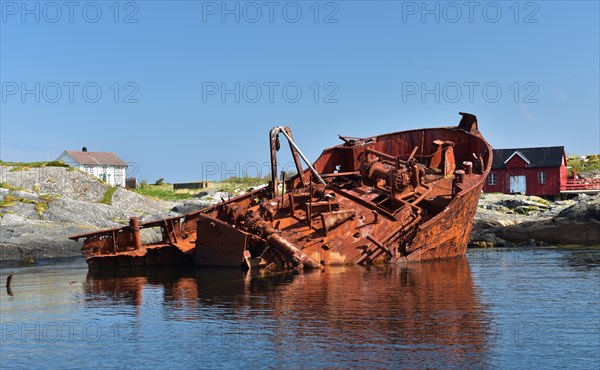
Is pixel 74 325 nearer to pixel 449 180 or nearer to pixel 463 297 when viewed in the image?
pixel 463 297

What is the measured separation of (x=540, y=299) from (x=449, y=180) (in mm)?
10943

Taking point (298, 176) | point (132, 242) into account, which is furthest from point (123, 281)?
point (298, 176)

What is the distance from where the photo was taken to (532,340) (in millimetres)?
14125

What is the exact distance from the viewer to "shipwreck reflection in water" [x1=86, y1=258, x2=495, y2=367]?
1353 centimetres

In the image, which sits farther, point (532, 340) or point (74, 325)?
point (74, 325)

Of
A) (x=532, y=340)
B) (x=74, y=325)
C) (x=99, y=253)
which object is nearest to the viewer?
(x=532, y=340)

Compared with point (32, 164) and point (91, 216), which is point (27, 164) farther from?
point (91, 216)

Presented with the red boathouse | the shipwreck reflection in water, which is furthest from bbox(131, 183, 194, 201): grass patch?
the shipwreck reflection in water

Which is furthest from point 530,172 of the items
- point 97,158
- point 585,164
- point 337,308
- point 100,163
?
point 337,308

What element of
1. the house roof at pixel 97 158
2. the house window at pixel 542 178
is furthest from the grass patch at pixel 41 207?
the house roof at pixel 97 158

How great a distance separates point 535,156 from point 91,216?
3765cm

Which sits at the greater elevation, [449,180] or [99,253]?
[449,180]

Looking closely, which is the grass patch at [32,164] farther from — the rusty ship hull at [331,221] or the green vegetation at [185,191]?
the rusty ship hull at [331,221]

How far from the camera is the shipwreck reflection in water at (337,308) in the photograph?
1353cm
